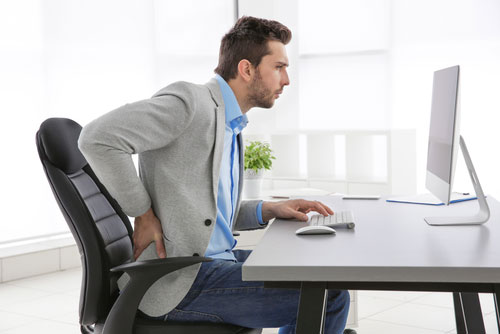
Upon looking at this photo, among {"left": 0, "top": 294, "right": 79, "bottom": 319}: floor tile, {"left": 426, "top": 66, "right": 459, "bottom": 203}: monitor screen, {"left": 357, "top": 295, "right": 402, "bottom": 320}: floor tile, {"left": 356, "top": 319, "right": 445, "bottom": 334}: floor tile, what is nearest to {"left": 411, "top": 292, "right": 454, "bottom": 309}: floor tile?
{"left": 357, "top": 295, "right": 402, "bottom": 320}: floor tile

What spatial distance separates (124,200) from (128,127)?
0.20 m

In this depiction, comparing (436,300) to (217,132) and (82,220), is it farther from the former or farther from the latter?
(82,220)

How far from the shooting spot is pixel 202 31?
615cm

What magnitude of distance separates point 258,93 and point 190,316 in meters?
0.78

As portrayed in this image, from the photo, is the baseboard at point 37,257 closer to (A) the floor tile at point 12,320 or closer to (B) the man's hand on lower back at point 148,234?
(A) the floor tile at point 12,320

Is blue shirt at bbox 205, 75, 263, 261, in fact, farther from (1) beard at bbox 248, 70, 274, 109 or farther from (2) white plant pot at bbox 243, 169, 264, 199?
(2) white plant pot at bbox 243, 169, 264, 199

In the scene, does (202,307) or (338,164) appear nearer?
(202,307)

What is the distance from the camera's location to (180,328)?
5.66 ft

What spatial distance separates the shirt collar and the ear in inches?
2.5

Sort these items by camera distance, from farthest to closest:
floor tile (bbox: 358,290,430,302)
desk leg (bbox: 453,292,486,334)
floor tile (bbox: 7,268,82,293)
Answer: floor tile (bbox: 7,268,82,293) → floor tile (bbox: 358,290,430,302) → desk leg (bbox: 453,292,486,334)

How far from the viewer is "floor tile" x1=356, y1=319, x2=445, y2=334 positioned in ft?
11.0

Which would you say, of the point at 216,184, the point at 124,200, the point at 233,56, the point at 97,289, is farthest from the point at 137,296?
the point at 233,56

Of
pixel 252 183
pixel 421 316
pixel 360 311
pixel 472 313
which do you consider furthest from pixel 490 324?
pixel 252 183

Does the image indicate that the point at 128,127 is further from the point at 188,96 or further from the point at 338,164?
the point at 338,164
